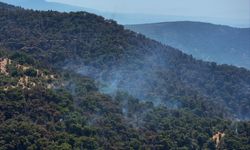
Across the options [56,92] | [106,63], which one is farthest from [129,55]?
[56,92]

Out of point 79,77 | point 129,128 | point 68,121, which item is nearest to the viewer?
point 68,121

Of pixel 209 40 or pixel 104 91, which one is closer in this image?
pixel 104 91

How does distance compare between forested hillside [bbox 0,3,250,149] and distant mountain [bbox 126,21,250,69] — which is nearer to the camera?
forested hillside [bbox 0,3,250,149]

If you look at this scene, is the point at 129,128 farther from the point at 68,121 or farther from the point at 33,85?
the point at 33,85

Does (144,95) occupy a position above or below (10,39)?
below

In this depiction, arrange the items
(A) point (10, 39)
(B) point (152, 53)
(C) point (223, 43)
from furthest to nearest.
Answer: (C) point (223, 43) < (B) point (152, 53) < (A) point (10, 39)
